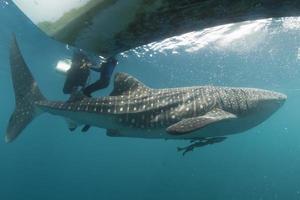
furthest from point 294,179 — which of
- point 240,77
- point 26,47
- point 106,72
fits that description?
point 106,72

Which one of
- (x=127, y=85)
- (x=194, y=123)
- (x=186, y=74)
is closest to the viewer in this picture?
(x=194, y=123)

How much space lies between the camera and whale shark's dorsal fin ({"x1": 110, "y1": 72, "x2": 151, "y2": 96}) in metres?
8.12

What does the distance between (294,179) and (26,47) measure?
1299 inches

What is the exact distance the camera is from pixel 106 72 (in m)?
9.16

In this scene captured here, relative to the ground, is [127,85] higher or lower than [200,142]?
higher

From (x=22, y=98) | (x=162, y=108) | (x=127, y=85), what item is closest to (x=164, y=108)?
(x=162, y=108)

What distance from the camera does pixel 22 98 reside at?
363 inches

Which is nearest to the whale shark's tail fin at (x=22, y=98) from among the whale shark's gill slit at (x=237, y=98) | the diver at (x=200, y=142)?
the diver at (x=200, y=142)

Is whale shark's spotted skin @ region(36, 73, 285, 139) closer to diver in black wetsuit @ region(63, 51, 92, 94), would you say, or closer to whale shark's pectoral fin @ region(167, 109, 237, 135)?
whale shark's pectoral fin @ region(167, 109, 237, 135)

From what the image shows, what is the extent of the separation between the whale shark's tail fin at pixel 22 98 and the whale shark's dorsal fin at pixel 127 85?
2.28 meters

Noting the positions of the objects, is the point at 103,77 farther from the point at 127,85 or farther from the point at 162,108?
the point at 162,108

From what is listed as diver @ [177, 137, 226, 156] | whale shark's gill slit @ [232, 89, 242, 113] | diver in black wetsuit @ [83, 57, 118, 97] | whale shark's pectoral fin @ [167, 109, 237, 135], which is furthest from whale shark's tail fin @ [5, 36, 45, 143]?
whale shark's gill slit @ [232, 89, 242, 113]

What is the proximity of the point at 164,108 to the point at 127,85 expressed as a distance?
1.13 meters

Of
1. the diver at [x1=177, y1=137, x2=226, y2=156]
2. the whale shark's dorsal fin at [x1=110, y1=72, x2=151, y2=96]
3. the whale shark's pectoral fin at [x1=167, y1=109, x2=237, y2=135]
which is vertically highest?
the whale shark's dorsal fin at [x1=110, y1=72, x2=151, y2=96]
